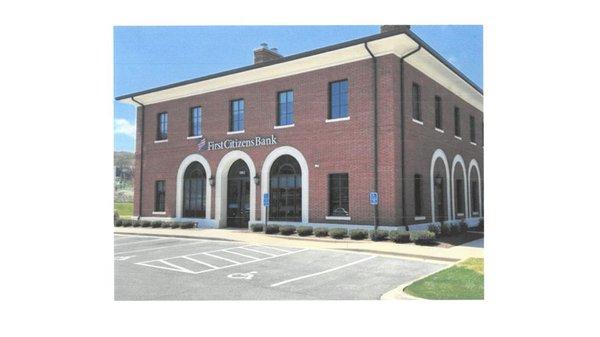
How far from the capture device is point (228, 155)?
42.7 feet

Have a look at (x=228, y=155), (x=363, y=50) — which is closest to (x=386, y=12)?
(x=363, y=50)

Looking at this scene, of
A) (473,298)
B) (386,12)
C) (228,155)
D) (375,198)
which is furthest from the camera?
(228,155)

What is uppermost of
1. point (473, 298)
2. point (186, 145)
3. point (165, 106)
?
point (165, 106)

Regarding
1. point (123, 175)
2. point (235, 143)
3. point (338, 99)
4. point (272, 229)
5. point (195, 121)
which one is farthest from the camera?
point (235, 143)

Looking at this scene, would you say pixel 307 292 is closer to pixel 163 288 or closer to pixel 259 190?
pixel 163 288

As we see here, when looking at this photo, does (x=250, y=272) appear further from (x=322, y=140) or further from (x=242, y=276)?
(x=322, y=140)

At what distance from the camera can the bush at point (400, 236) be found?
1060 centimetres

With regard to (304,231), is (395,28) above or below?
above

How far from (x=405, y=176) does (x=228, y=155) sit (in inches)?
197

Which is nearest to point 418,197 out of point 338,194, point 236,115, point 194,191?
point 338,194

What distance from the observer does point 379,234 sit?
35.9 feet

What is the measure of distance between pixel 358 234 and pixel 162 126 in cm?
534

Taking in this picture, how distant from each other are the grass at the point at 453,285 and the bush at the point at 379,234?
322 cm

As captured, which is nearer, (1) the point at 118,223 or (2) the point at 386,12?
(2) the point at 386,12
